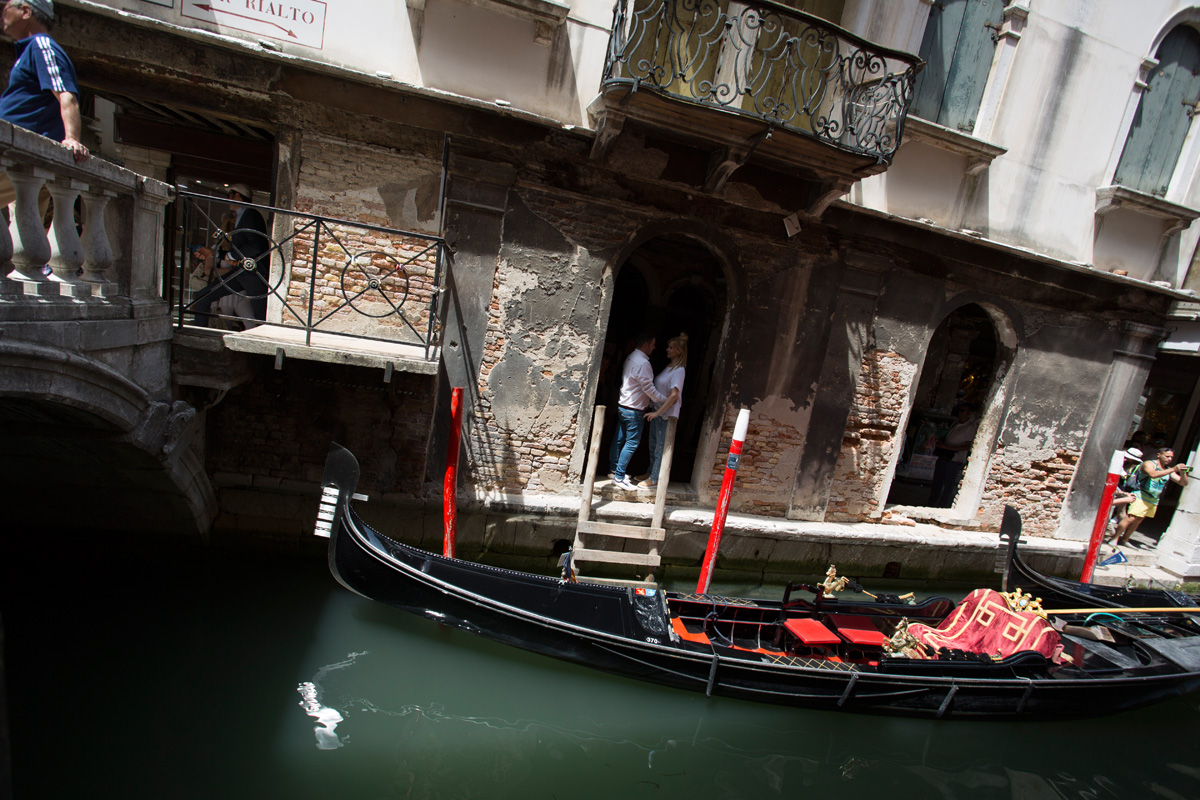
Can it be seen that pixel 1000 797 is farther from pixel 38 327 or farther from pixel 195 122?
pixel 195 122

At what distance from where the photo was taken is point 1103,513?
692 centimetres

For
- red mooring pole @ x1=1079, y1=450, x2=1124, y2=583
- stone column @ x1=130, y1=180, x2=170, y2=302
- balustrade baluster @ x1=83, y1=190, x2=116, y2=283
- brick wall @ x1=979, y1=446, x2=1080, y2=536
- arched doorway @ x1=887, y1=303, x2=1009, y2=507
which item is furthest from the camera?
arched doorway @ x1=887, y1=303, x2=1009, y2=507

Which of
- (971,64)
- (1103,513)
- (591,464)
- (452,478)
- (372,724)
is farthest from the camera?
(1103,513)

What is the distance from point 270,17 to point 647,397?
4145 mm

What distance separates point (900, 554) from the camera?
261 inches

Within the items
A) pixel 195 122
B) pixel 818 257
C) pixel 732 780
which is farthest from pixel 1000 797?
pixel 195 122

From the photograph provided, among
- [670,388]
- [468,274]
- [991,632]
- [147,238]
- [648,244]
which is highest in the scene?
[648,244]

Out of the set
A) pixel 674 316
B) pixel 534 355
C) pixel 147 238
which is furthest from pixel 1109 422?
pixel 147 238

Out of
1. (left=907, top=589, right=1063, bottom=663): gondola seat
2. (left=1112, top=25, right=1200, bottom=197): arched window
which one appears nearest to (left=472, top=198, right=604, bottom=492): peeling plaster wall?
(left=907, top=589, right=1063, bottom=663): gondola seat

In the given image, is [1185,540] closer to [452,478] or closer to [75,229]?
[452,478]

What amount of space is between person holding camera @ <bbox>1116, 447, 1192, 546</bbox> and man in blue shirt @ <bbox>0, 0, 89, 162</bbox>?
10453 millimetres

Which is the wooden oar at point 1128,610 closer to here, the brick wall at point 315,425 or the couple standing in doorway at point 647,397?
the couple standing in doorway at point 647,397

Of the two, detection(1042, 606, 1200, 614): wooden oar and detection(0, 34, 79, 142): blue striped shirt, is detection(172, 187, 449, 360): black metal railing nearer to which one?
detection(0, 34, 79, 142): blue striped shirt

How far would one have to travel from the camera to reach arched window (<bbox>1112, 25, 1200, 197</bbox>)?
6566 mm
